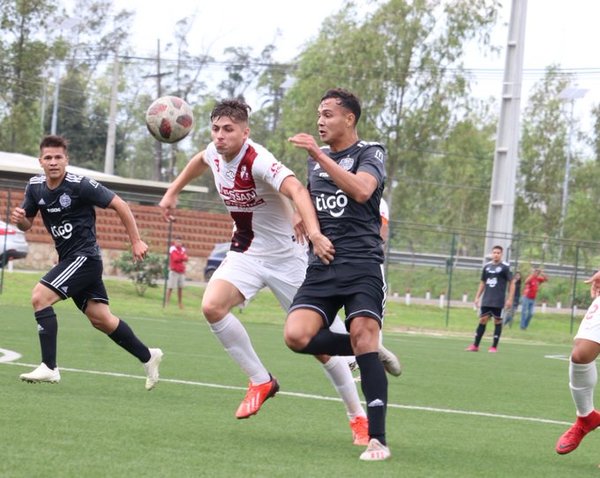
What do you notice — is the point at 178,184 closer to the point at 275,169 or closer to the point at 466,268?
the point at 275,169

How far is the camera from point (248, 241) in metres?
8.16

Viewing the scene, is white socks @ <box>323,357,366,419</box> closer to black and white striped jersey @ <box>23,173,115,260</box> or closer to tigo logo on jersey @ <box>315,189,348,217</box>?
tigo logo on jersey @ <box>315,189,348,217</box>

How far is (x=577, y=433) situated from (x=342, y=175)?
221 centimetres

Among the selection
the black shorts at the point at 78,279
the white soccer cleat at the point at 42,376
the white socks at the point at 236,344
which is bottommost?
the white soccer cleat at the point at 42,376

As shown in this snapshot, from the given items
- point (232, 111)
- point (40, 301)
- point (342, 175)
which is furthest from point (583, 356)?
point (40, 301)

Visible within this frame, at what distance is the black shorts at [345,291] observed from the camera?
681 centimetres

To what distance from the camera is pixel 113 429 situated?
708 cm

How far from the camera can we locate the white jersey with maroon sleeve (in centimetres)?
783

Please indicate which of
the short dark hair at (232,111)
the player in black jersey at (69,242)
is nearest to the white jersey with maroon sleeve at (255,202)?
the short dark hair at (232,111)

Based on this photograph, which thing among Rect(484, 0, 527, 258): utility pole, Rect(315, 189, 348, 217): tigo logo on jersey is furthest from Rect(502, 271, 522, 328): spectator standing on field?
Rect(315, 189, 348, 217): tigo logo on jersey

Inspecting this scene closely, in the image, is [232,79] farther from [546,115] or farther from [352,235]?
[352,235]

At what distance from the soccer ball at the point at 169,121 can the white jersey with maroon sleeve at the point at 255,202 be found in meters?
1.91

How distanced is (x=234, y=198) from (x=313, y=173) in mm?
1018

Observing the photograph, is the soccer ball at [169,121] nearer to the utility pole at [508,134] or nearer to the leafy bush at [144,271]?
the leafy bush at [144,271]
